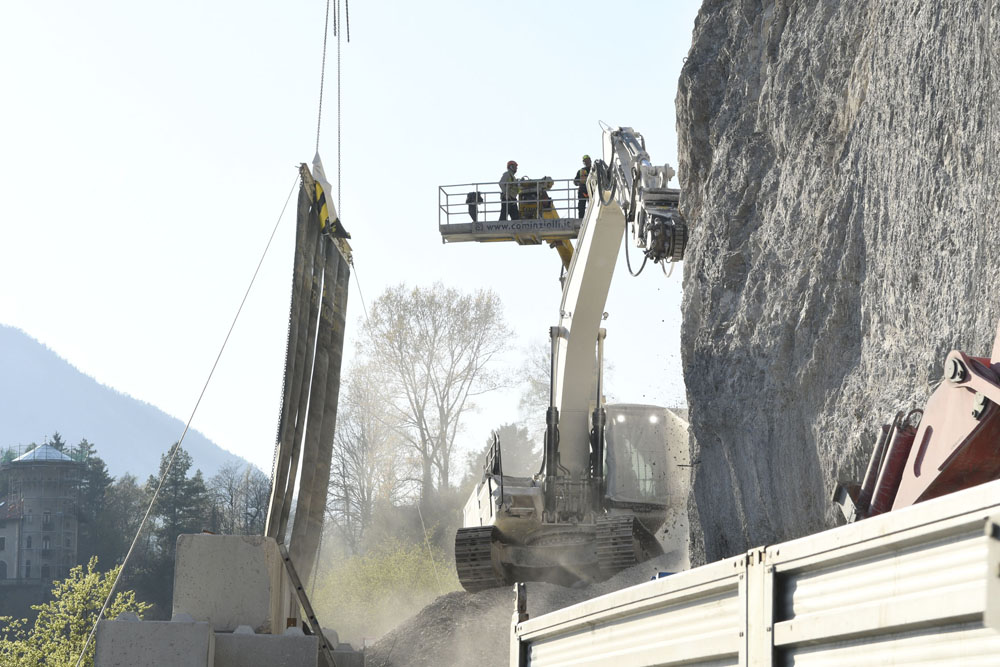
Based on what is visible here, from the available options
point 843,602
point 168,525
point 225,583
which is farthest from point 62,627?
point 168,525

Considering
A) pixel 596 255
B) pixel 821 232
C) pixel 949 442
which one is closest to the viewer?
pixel 949 442

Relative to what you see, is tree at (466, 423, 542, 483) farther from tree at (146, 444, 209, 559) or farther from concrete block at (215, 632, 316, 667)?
concrete block at (215, 632, 316, 667)

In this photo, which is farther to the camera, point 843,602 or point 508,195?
point 508,195

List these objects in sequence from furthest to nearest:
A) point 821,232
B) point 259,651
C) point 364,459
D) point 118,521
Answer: point 118,521, point 364,459, point 821,232, point 259,651

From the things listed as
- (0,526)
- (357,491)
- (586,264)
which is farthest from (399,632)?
(0,526)

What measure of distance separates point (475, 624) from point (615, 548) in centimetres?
219

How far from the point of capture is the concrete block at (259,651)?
9570 mm

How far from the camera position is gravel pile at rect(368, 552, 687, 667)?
1449 centimetres

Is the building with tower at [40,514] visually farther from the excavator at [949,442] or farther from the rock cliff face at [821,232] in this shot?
the excavator at [949,442]

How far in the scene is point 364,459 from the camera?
51406mm

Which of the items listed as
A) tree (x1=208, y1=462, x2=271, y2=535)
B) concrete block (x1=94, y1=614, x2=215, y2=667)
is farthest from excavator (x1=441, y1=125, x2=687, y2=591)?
tree (x1=208, y1=462, x2=271, y2=535)

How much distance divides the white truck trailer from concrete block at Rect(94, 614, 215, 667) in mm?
5794

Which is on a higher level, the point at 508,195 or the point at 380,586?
the point at 508,195

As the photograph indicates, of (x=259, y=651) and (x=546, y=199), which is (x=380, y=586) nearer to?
(x=546, y=199)
